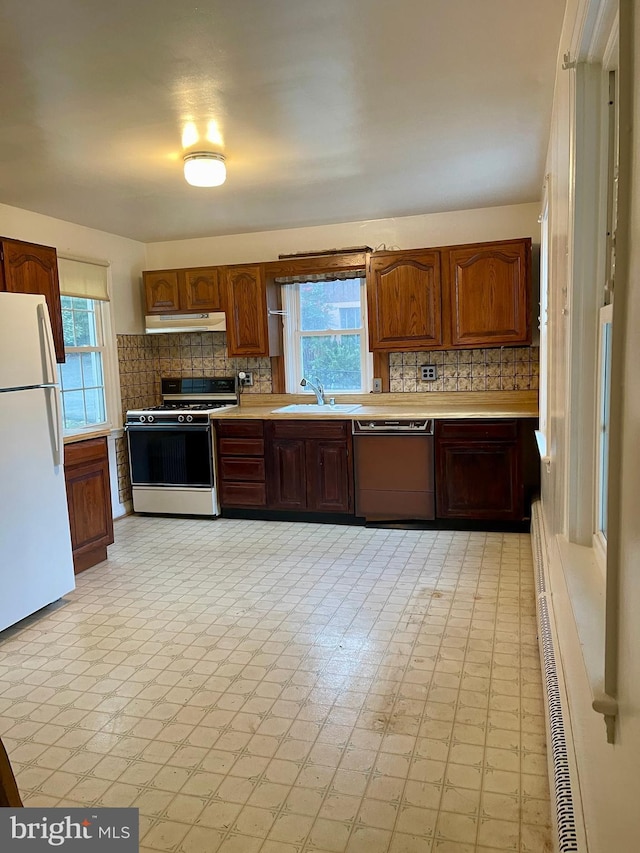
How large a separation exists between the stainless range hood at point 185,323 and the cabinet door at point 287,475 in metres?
1.16

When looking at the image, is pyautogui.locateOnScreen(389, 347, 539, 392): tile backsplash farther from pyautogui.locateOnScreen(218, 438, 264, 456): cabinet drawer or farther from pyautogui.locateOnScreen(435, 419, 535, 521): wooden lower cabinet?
pyautogui.locateOnScreen(218, 438, 264, 456): cabinet drawer

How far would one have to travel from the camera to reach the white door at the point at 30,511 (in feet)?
9.96

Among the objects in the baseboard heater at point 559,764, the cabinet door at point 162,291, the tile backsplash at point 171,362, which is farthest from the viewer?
the tile backsplash at point 171,362

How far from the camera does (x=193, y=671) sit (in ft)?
8.59

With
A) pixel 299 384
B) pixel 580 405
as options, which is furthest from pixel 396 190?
pixel 580 405

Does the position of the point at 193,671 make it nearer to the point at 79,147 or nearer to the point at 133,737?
the point at 133,737

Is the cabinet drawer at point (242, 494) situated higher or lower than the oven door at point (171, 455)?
lower

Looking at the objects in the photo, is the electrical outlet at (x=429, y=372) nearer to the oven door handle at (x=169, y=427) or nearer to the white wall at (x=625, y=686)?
the oven door handle at (x=169, y=427)

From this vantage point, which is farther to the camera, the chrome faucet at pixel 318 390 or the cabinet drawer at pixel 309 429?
the chrome faucet at pixel 318 390

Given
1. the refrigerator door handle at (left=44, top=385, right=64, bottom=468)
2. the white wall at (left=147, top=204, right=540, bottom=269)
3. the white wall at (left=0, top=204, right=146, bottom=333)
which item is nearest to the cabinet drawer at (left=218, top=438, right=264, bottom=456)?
the white wall at (left=0, top=204, right=146, bottom=333)

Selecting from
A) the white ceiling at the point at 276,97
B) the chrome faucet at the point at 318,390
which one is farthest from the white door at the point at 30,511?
the chrome faucet at the point at 318,390

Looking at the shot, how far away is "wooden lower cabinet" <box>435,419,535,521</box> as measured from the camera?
4.29 metres

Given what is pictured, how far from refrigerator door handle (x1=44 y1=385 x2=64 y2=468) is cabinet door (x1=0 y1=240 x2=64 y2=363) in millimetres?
782

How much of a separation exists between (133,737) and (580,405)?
6.17ft
